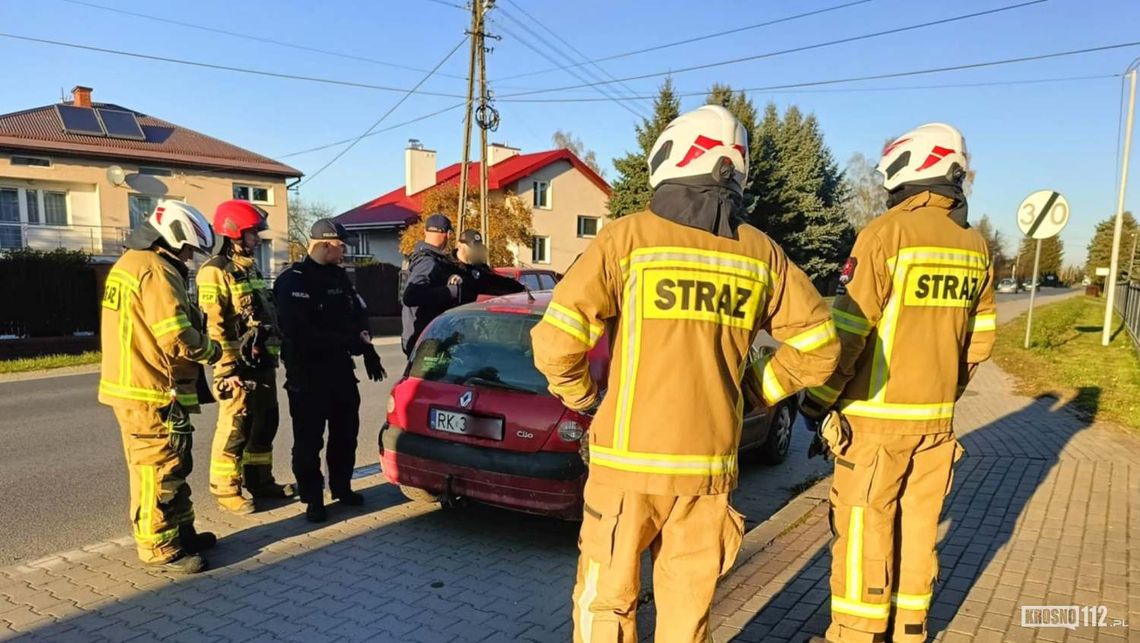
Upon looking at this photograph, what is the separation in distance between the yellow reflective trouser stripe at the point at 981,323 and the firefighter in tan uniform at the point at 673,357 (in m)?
1.30

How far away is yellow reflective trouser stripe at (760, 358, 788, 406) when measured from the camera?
2414 mm

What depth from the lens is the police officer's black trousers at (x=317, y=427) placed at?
185 inches

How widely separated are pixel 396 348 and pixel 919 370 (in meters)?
13.9

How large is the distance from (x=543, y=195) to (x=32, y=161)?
2082cm

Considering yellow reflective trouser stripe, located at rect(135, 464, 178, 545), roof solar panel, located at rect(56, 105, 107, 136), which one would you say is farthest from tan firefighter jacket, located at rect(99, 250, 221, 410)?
roof solar panel, located at rect(56, 105, 107, 136)

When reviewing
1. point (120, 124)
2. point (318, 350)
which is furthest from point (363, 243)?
point (318, 350)

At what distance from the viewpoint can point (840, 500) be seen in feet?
10.0

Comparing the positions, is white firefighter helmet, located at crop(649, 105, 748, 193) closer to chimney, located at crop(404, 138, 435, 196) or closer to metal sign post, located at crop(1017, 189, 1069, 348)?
metal sign post, located at crop(1017, 189, 1069, 348)

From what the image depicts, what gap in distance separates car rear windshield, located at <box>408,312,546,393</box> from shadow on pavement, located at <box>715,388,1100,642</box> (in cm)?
182

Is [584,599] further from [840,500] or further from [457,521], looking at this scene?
[457,521]

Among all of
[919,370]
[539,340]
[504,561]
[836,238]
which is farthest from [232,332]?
[836,238]

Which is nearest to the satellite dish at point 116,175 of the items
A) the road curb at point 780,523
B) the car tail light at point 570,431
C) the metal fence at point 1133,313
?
the car tail light at point 570,431

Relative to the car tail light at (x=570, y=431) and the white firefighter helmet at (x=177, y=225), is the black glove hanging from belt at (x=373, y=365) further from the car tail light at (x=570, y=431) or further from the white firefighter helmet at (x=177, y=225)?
the car tail light at (x=570, y=431)

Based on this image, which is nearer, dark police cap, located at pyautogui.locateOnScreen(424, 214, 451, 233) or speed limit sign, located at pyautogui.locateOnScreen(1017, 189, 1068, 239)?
dark police cap, located at pyautogui.locateOnScreen(424, 214, 451, 233)
